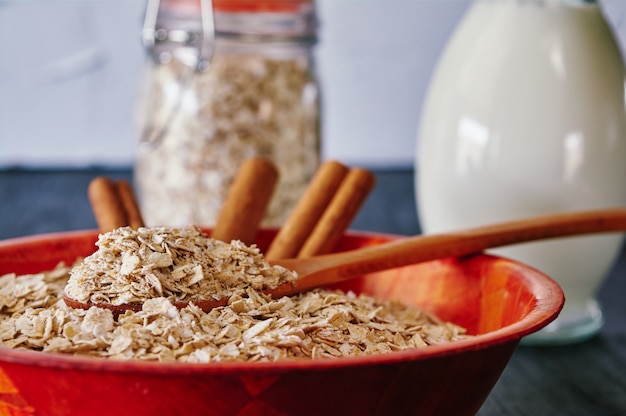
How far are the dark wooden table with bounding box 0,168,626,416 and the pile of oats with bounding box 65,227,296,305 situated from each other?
0.26m

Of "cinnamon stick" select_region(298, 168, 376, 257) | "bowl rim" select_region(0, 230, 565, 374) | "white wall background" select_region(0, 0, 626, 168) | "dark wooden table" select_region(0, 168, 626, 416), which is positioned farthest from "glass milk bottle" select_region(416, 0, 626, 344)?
"white wall background" select_region(0, 0, 626, 168)

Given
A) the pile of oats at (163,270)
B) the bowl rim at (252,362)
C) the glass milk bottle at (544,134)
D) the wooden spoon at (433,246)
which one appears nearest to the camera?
the bowl rim at (252,362)

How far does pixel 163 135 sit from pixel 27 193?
593 mm

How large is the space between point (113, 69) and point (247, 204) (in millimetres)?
1135

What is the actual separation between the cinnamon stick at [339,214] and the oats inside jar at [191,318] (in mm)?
115

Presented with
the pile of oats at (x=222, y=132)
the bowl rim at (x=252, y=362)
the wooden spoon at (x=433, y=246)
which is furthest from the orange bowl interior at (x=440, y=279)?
the pile of oats at (x=222, y=132)

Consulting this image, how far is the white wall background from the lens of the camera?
176 centimetres

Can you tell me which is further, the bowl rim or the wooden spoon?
the wooden spoon

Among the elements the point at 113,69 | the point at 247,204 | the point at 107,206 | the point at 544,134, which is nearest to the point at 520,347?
the point at 544,134

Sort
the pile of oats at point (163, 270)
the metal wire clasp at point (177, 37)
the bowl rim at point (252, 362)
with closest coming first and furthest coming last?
the bowl rim at point (252, 362)
the pile of oats at point (163, 270)
the metal wire clasp at point (177, 37)

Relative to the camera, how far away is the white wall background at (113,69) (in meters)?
1.76

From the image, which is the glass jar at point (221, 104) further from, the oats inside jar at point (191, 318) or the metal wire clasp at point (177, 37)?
the oats inside jar at point (191, 318)

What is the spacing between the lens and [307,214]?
2.44ft

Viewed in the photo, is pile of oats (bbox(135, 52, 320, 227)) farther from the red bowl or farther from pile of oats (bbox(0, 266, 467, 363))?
the red bowl
